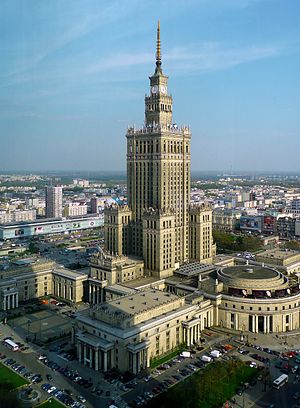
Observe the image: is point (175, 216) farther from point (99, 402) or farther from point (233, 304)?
point (99, 402)

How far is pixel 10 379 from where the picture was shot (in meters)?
43.8

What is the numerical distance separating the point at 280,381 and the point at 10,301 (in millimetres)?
42164

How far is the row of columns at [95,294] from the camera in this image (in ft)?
222

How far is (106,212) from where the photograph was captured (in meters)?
75.7

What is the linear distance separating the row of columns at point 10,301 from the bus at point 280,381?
41.2 m

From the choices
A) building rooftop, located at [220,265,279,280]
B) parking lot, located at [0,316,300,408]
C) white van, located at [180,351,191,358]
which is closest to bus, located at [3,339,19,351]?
parking lot, located at [0,316,300,408]

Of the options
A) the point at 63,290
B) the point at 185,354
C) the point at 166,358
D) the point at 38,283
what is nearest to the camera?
the point at 166,358

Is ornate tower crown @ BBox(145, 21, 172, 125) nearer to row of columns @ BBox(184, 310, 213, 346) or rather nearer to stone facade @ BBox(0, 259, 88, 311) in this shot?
stone facade @ BBox(0, 259, 88, 311)

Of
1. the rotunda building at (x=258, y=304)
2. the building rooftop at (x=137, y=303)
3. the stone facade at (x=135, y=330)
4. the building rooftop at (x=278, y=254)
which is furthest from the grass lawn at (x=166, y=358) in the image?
the building rooftop at (x=278, y=254)

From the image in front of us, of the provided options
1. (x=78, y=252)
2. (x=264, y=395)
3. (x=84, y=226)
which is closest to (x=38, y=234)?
(x=84, y=226)

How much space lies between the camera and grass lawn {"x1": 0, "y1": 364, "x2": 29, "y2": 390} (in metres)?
42.5

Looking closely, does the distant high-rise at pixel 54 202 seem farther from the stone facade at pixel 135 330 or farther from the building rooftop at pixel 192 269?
the stone facade at pixel 135 330

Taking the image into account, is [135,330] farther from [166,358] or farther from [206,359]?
[206,359]

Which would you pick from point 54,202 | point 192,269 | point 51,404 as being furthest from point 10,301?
point 54,202
